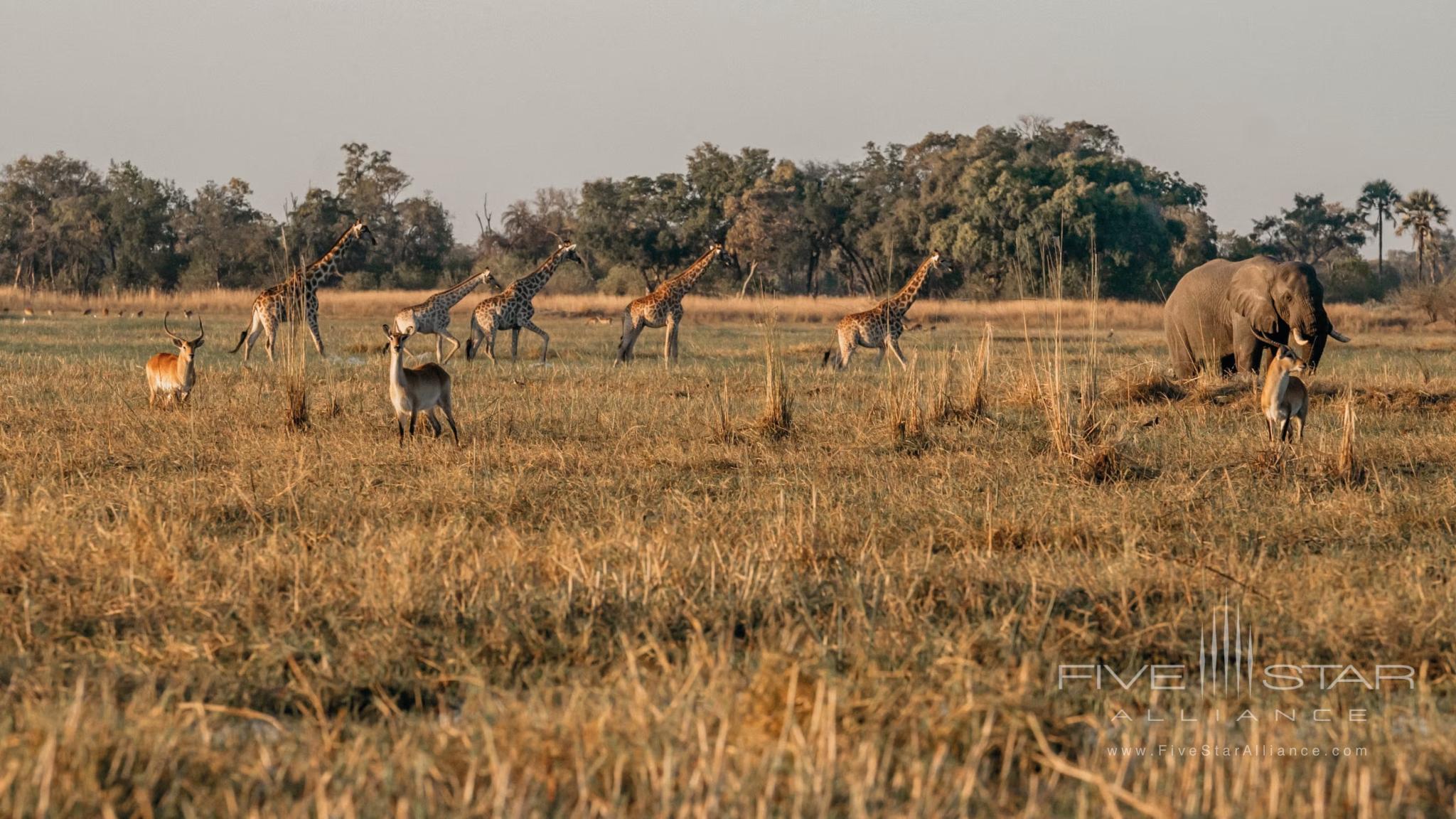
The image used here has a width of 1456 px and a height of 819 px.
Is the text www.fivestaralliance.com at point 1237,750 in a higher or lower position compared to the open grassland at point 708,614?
lower

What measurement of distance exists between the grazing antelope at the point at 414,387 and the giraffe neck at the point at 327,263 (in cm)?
893

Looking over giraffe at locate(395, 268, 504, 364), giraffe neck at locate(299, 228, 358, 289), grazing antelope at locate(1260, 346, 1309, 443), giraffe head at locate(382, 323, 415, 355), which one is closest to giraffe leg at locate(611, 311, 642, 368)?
giraffe at locate(395, 268, 504, 364)

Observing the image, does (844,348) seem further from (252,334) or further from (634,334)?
(252,334)

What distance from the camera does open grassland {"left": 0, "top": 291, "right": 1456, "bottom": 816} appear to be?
3023 mm

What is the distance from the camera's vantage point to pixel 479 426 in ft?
31.7

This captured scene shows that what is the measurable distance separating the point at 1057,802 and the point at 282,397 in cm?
897

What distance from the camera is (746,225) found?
4722cm

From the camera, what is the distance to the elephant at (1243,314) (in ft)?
48.8

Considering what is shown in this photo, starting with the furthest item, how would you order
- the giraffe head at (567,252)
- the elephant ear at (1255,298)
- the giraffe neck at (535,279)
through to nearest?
the giraffe head at (567,252) → the giraffe neck at (535,279) → the elephant ear at (1255,298)

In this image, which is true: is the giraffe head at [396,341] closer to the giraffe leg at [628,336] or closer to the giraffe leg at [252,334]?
the giraffe leg at [252,334]

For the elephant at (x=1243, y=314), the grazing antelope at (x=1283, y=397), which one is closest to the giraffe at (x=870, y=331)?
the elephant at (x=1243, y=314)

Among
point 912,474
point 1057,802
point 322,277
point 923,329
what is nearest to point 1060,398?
point 912,474

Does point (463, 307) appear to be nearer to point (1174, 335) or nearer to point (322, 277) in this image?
point (322, 277)

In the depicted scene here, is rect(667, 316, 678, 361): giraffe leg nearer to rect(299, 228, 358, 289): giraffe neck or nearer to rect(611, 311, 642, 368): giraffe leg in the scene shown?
rect(611, 311, 642, 368): giraffe leg
